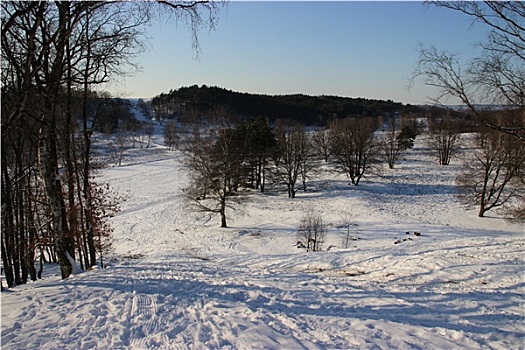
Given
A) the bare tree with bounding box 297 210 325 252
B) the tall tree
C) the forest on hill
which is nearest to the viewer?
the bare tree with bounding box 297 210 325 252

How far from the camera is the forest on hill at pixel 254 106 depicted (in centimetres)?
10275

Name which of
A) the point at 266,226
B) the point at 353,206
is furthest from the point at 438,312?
the point at 353,206

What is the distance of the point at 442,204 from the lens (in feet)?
81.3

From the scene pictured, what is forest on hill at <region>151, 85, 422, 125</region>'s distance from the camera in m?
103

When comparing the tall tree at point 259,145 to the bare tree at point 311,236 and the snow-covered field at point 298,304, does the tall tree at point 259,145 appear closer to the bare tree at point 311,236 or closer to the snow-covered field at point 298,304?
the bare tree at point 311,236

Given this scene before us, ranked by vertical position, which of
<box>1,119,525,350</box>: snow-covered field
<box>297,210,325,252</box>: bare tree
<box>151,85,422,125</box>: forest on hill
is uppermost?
<box>151,85,422,125</box>: forest on hill

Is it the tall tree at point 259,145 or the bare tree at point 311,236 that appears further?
the tall tree at point 259,145

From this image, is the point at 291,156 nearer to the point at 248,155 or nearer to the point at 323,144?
the point at 248,155

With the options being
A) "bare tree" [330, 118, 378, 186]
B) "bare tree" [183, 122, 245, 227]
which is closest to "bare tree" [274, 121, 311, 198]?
"bare tree" [330, 118, 378, 186]

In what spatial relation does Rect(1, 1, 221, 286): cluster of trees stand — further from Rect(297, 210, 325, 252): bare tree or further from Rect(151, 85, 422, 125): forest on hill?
Rect(151, 85, 422, 125): forest on hill

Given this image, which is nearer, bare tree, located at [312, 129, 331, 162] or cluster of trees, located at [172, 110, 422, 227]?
cluster of trees, located at [172, 110, 422, 227]

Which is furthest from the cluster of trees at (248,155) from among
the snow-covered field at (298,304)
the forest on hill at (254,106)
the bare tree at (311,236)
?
the forest on hill at (254,106)

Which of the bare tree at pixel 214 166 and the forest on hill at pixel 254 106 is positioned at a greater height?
the forest on hill at pixel 254 106

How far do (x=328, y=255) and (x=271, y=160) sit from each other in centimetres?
2170
